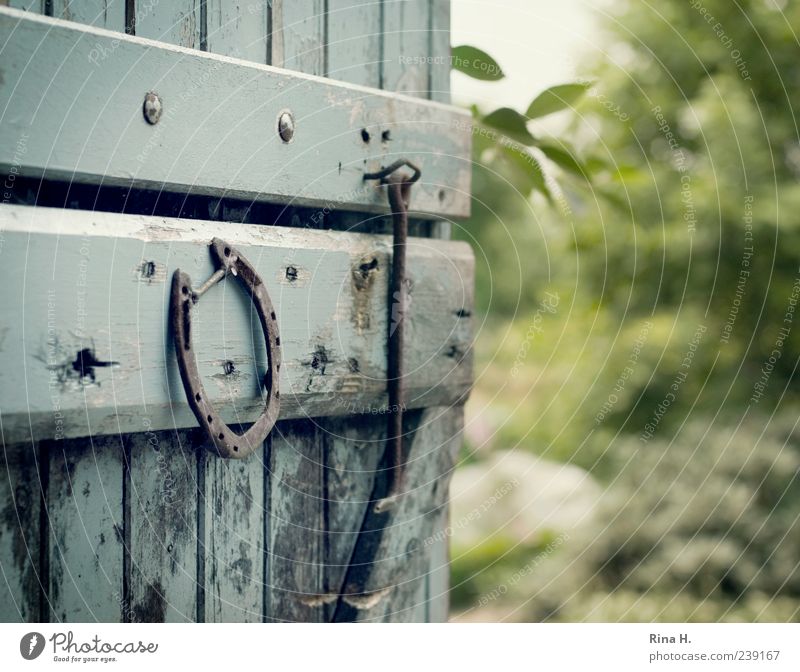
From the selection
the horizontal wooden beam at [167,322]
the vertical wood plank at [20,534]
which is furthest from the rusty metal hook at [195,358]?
the vertical wood plank at [20,534]

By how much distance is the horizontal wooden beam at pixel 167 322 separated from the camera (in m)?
0.59

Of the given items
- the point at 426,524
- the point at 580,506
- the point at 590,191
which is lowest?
the point at 580,506

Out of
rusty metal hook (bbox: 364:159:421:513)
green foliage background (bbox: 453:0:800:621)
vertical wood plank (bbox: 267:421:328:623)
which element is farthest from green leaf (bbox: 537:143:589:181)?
green foliage background (bbox: 453:0:800:621)

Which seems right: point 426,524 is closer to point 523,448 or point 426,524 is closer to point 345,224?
point 345,224

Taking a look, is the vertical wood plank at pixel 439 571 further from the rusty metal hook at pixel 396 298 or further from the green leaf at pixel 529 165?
the green leaf at pixel 529 165

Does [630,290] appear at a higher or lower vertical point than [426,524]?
higher

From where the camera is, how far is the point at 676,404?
Result: 337cm

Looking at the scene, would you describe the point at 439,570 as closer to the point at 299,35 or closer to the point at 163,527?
the point at 163,527

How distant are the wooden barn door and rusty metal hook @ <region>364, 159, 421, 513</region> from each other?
0.02m

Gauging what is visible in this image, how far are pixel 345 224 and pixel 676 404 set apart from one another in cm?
280

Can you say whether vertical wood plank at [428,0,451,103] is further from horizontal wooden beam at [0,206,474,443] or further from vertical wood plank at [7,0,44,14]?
vertical wood plank at [7,0,44,14]

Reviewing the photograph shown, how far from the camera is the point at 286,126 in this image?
78 centimetres

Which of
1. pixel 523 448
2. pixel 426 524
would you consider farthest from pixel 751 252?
pixel 426 524

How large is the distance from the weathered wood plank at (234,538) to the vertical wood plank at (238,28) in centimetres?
37
